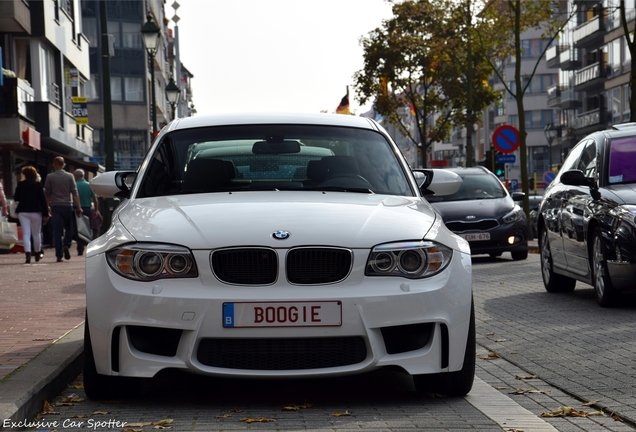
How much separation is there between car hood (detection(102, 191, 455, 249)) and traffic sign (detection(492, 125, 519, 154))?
2209cm

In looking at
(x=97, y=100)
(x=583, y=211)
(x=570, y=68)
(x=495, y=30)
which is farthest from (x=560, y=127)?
(x=583, y=211)

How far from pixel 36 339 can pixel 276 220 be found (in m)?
3.02

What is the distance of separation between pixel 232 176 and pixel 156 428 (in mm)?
2215

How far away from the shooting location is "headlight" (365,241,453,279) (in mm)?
5895

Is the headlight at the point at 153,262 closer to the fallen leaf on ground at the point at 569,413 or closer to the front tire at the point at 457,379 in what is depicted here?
the front tire at the point at 457,379

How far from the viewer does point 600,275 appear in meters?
11.0

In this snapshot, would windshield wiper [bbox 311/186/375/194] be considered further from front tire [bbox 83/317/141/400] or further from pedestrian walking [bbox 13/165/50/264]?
pedestrian walking [bbox 13/165/50/264]

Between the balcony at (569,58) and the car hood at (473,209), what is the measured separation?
220 ft

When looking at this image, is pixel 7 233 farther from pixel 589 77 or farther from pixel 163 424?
pixel 589 77

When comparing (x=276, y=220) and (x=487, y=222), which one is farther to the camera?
(x=487, y=222)

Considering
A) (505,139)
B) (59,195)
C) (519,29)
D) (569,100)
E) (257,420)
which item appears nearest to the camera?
(257,420)

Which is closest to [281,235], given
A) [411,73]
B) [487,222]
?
[487,222]

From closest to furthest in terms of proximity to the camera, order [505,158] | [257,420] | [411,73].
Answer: [257,420], [505,158], [411,73]

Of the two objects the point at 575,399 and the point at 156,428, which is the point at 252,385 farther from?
the point at 575,399
